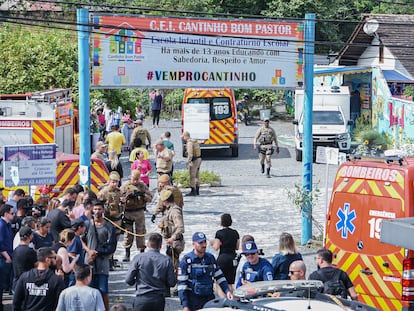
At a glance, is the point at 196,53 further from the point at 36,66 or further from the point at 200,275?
the point at 36,66

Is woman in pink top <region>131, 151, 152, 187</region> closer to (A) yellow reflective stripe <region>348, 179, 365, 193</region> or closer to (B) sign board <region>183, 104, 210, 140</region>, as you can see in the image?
(A) yellow reflective stripe <region>348, 179, 365, 193</region>

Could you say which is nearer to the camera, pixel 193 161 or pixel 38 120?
pixel 38 120

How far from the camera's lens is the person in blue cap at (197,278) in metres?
10.8

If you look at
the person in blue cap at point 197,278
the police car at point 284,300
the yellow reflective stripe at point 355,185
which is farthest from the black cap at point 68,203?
the police car at point 284,300

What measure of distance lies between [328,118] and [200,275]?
21.5 meters

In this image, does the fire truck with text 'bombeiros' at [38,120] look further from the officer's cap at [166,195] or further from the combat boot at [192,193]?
the officer's cap at [166,195]

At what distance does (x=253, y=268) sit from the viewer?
1102 cm

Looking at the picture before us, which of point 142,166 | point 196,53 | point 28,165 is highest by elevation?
point 196,53

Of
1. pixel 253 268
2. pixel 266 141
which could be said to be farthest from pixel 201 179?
pixel 253 268

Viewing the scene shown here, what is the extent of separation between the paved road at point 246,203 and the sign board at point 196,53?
317 cm

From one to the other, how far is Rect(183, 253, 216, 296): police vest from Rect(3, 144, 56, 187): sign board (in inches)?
242

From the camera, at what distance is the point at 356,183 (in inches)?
493

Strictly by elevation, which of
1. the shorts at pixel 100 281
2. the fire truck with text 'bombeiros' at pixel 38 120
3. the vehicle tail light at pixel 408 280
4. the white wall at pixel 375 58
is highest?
the white wall at pixel 375 58

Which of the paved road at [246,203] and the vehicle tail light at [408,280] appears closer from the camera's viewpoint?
the vehicle tail light at [408,280]
